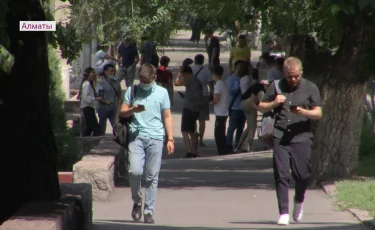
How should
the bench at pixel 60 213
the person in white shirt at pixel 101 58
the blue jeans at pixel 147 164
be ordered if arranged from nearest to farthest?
the bench at pixel 60 213
the blue jeans at pixel 147 164
the person in white shirt at pixel 101 58

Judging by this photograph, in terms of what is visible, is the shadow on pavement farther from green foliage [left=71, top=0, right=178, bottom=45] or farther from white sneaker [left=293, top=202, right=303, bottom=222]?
green foliage [left=71, top=0, right=178, bottom=45]

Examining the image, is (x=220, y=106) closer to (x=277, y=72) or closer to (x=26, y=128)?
(x=277, y=72)

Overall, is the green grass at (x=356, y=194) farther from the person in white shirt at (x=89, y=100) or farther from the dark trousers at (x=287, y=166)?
the person in white shirt at (x=89, y=100)

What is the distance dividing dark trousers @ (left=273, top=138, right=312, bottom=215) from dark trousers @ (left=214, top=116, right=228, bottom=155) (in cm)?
863

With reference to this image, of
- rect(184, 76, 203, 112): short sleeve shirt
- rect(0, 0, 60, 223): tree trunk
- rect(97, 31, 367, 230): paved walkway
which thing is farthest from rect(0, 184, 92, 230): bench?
rect(184, 76, 203, 112): short sleeve shirt

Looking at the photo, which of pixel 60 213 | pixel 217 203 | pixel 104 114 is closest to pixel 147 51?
pixel 104 114

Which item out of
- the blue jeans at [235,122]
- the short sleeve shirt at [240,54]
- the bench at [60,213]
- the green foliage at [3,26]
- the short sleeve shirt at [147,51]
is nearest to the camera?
the green foliage at [3,26]

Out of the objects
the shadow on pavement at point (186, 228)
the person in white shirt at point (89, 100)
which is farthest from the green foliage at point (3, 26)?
the person in white shirt at point (89, 100)

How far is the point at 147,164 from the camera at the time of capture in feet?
32.5

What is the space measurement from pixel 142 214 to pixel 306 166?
76.7 inches

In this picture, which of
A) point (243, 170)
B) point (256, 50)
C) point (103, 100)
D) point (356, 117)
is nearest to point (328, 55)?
point (356, 117)

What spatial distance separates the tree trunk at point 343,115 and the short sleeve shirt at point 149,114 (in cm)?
351

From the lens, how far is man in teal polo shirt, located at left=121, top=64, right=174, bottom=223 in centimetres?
981

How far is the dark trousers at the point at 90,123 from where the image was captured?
19.1m
